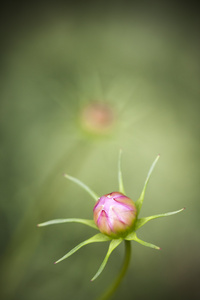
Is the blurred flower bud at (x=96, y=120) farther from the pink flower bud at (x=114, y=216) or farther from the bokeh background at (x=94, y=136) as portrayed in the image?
the pink flower bud at (x=114, y=216)

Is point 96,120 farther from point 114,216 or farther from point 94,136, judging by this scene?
Answer: point 114,216

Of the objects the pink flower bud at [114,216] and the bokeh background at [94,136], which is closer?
the pink flower bud at [114,216]

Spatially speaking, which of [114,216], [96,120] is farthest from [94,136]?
[114,216]

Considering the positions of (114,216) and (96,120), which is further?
(96,120)

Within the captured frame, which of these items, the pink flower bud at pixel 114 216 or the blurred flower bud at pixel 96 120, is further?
the blurred flower bud at pixel 96 120

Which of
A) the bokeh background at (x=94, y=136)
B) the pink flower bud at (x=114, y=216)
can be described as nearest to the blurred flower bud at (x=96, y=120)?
the bokeh background at (x=94, y=136)
